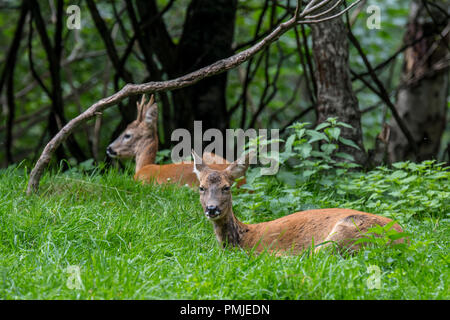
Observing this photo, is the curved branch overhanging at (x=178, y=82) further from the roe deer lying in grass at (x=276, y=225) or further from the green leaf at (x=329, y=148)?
the green leaf at (x=329, y=148)

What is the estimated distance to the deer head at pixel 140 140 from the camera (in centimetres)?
810

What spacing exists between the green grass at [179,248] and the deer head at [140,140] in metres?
2.02

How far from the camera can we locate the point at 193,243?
456 centimetres

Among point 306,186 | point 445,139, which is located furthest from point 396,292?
point 445,139

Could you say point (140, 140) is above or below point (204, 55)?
below

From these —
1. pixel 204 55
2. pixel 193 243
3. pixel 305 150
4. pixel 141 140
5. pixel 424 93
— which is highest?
pixel 204 55

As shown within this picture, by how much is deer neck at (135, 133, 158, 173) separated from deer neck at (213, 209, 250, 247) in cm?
334

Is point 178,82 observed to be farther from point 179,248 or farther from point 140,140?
point 140,140

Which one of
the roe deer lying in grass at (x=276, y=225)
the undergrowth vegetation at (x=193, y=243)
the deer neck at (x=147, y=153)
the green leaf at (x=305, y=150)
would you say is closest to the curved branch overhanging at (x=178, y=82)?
the undergrowth vegetation at (x=193, y=243)

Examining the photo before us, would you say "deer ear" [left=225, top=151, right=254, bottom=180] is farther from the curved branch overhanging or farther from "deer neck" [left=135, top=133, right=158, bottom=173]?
"deer neck" [left=135, top=133, right=158, bottom=173]

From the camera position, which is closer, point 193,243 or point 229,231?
point 193,243

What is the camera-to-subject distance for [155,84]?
518 cm

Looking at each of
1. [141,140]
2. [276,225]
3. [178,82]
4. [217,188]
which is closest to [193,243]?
[217,188]

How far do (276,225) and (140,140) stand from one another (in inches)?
147
